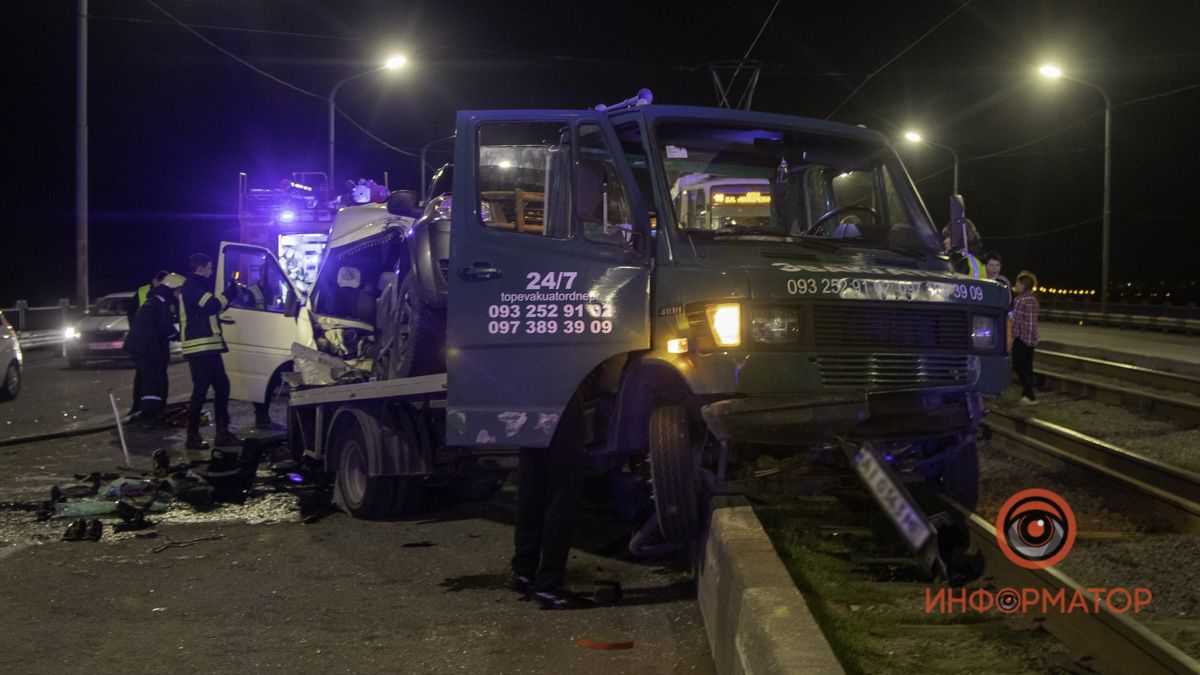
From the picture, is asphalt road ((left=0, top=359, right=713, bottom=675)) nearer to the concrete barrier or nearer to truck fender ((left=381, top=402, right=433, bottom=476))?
the concrete barrier

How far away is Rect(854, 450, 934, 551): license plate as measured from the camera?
12.1 ft

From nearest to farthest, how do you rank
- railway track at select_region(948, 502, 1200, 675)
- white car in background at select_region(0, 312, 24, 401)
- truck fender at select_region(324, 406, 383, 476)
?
railway track at select_region(948, 502, 1200, 675)
truck fender at select_region(324, 406, 383, 476)
white car in background at select_region(0, 312, 24, 401)

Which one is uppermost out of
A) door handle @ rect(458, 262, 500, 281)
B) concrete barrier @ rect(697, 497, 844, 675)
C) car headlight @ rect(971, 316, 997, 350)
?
door handle @ rect(458, 262, 500, 281)

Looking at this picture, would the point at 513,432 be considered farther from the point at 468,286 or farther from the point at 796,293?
the point at 796,293

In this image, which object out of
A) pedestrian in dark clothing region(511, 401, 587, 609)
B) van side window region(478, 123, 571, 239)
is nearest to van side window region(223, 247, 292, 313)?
van side window region(478, 123, 571, 239)

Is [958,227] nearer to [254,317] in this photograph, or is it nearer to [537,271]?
[537,271]

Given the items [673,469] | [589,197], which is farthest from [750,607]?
[589,197]

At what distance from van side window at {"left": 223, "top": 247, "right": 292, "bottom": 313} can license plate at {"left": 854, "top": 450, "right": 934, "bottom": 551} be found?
30.8 ft

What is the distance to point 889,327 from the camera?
232 inches

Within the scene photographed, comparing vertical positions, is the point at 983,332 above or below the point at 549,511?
above

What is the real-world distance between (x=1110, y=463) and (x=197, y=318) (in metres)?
8.72

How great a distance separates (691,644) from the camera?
543 cm

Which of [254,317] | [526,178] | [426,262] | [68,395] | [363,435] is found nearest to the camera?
[526,178]

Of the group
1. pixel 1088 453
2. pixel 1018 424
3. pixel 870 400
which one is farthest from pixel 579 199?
pixel 1018 424
